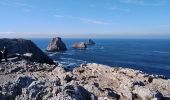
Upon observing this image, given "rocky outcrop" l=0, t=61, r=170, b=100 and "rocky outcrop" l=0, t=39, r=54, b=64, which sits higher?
"rocky outcrop" l=0, t=61, r=170, b=100

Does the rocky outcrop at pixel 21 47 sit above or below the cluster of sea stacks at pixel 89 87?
below

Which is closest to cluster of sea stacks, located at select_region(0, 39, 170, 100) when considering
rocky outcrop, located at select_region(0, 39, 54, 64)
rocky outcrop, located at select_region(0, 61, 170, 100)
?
rocky outcrop, located at select_region(0, 61, 170, 100)

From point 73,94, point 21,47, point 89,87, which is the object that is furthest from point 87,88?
point 21,47

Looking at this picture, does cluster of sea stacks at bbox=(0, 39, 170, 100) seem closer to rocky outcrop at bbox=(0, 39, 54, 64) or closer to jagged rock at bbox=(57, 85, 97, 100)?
jagged rock at bbox=(57, 85, 97, 100)

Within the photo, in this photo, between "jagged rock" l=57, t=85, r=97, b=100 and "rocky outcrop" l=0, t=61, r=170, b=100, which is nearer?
"jagged rock" l=57, t=85, r=97, b=100

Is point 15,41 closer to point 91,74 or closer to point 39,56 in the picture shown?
point 39,56

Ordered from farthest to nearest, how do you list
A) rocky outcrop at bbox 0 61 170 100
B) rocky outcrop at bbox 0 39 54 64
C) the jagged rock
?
rocky outcrop at bbox 0 39 54 64, rocky outcrop at bbox 0 61 170 100, the jagged rock

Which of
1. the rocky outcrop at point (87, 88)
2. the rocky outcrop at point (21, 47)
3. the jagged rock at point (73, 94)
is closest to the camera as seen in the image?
the jagged rock at point (73, 94)

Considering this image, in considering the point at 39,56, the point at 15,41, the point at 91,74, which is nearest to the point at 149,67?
the point at 39,56

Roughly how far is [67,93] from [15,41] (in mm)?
137225

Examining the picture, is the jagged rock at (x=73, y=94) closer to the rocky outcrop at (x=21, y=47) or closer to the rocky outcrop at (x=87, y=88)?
the rocky outcrop at (x=87, y=88)

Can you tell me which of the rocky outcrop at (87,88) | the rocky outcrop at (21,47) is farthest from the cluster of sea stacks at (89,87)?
the rocky outcrop at (21,47)

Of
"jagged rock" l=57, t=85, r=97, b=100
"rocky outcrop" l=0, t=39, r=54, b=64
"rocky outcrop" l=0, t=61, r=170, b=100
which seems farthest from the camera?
"rocky outcrop" l=0, t=39, r=54, b=64

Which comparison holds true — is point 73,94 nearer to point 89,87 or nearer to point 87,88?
point 87,88
